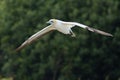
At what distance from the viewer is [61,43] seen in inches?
1118

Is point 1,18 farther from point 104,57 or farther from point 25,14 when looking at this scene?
point 104,57

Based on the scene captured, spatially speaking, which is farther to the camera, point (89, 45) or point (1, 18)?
point (1, 18)

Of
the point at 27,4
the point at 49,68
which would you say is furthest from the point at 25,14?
the point at 49,68

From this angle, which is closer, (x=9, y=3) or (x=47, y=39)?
(x=47, y=39)

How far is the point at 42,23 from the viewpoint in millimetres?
28750

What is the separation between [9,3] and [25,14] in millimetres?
986

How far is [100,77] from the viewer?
1164 inches

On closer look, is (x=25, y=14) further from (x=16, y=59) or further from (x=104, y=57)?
(x=104, y=57)

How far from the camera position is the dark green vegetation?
28.5m

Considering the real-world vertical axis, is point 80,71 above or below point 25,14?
below

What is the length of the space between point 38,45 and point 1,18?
2896 millimetres

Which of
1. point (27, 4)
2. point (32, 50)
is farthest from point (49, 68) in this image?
point (27, 4)

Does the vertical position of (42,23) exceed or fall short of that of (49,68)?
it exceeds it

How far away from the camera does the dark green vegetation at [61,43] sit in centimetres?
2848
